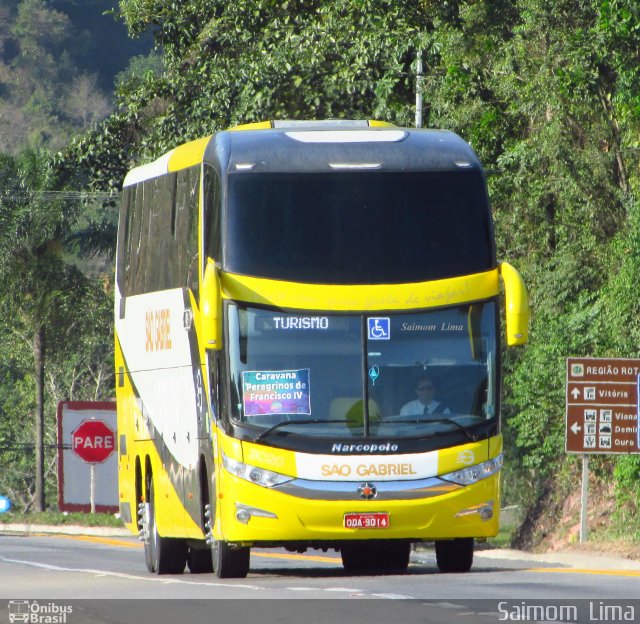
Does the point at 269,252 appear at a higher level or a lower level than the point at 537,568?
higher

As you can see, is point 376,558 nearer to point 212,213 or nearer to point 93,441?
point 212,213

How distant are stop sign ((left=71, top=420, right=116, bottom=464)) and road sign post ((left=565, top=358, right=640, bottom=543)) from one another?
781 inches

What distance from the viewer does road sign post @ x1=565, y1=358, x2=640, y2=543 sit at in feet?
82.3

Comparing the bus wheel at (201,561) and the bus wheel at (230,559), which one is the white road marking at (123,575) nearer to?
the bus wheel at (230,559)

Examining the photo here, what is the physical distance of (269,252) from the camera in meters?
16.4

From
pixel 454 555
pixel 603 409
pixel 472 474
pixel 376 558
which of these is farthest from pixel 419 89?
pixel 472 474

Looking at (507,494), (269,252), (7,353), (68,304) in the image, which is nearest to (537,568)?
(269,252)

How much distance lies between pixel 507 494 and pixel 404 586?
63.9ft

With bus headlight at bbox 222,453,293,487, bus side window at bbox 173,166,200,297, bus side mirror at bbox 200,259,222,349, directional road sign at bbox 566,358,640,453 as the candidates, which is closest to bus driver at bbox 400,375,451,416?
bus headlight at bbox 222,453,293,487

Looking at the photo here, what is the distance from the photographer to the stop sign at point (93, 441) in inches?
1681

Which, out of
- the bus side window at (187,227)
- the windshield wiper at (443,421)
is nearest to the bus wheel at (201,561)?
the bus side window at (187,227)

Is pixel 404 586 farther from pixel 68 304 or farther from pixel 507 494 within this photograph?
pixel 68 304

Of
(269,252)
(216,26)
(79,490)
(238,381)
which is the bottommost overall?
(79,490)

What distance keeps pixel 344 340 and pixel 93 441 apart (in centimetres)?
2748
